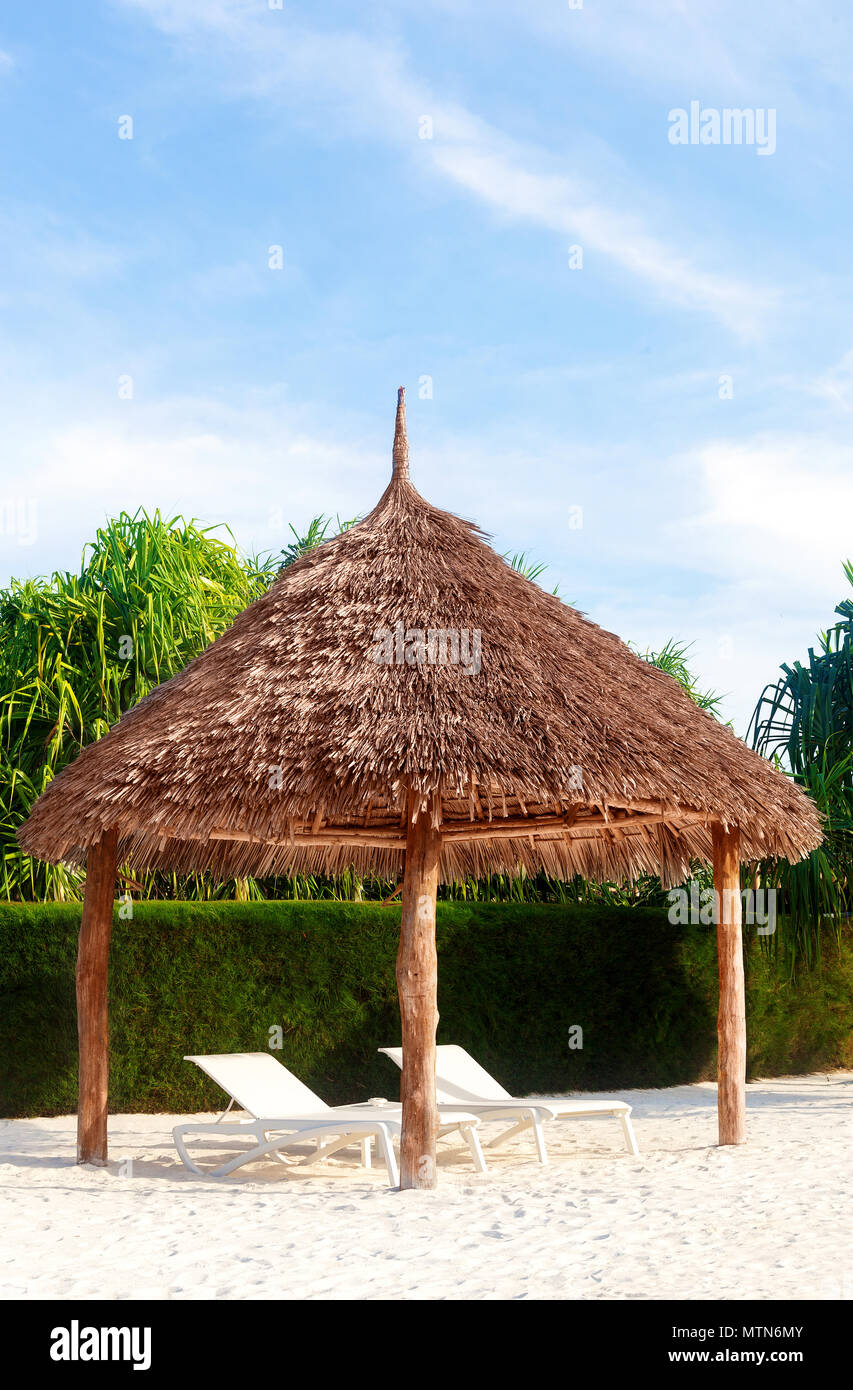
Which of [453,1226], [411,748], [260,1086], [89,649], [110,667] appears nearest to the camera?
Result: [453,1226]

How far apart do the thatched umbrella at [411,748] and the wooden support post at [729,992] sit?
14 mm

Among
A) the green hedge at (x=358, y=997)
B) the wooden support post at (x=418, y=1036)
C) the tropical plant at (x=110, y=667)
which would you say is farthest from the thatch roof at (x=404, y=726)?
the tropical plant at (x=110, y=667)

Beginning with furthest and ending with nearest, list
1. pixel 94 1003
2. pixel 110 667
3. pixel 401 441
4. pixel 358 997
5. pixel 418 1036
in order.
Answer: pixel 110 667 → pixel 358 997 → pixel 401 441 → pixel 94 1003 → pixel 418 1036

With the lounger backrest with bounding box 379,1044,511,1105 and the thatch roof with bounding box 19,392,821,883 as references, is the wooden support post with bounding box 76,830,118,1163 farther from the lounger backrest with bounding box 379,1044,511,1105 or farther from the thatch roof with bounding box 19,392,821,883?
the lounger backrest with bounding box 379,1044,511,1105

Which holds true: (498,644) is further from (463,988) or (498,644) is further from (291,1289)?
(463,988)

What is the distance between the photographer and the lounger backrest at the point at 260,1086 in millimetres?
7262

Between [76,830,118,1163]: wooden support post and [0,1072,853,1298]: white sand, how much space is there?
0.77 feet

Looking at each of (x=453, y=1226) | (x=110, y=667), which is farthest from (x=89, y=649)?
(x=453, y=1226)

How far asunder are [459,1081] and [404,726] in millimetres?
3324

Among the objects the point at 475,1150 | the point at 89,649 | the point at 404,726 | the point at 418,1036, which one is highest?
the point at 89,649

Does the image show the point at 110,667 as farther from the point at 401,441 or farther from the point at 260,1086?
the point at 260,1086

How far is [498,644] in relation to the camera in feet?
22.1

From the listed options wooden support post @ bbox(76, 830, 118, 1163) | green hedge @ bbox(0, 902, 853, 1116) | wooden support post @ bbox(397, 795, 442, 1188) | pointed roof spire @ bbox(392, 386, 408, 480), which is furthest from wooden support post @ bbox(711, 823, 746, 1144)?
wooden support post @ bbox(76, 830, 118, 1163)

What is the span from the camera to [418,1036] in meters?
6.27
